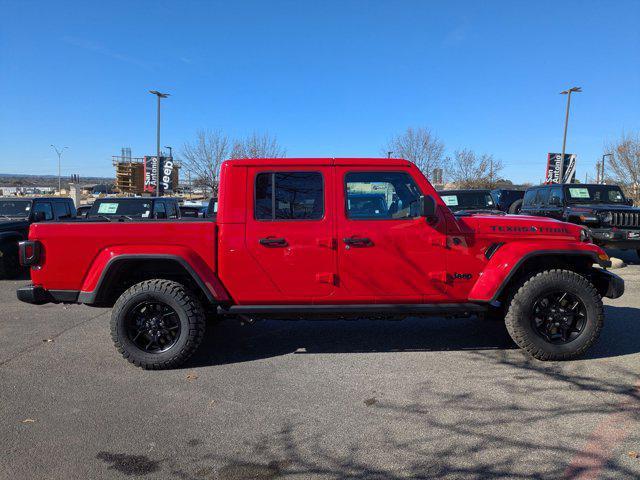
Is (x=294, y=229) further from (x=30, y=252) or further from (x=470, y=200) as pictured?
(x=470, y=200)

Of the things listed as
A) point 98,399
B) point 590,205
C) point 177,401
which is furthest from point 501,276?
point 590,205

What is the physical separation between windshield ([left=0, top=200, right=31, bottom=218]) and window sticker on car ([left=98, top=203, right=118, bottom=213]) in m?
1.49

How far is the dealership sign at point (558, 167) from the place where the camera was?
27109mm

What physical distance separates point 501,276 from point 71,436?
373 centimetres

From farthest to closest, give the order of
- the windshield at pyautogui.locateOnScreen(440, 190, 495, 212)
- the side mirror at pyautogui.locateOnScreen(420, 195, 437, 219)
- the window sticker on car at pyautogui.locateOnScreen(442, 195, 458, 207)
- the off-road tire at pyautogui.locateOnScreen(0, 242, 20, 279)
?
the window sticker on car at pyautogui.locateOnScreen(442, 195, 458, 207) < the windshield at pyautogui.locateOnScreen(440, 190, 495, 212) < the off-road tire at pyautogui.locateOnScreen(0, 242, 20, 279) < the side mirror at pyautogui.locateOnScreen(420, 195, 437, 219)

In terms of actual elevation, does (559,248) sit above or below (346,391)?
above

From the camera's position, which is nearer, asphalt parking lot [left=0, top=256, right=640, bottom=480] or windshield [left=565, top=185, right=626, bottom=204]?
asphalt parking lot [left=0, top=256, right=640, bottom=480]

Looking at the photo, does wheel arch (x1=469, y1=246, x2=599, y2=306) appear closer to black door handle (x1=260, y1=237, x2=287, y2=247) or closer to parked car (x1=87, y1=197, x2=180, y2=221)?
black door handle (x1=260, y1=237, x2=287, y2=247)

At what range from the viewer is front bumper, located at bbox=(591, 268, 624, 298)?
15.3ft

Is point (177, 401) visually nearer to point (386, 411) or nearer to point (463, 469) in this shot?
point (386, 411)

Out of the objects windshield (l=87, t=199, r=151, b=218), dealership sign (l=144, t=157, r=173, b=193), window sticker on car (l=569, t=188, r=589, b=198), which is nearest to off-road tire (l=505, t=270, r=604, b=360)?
window sticker on car (l=569, t=188, r=589, b=198)

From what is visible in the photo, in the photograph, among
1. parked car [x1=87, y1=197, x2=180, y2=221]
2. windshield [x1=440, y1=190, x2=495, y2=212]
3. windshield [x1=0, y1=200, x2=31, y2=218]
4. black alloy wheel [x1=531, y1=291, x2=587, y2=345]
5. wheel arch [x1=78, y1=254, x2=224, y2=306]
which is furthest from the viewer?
windshield [x1=440, y1=190, x2=495, y2=212]

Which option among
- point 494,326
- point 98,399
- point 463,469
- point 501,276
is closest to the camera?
point 463,469

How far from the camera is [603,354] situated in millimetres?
4812
